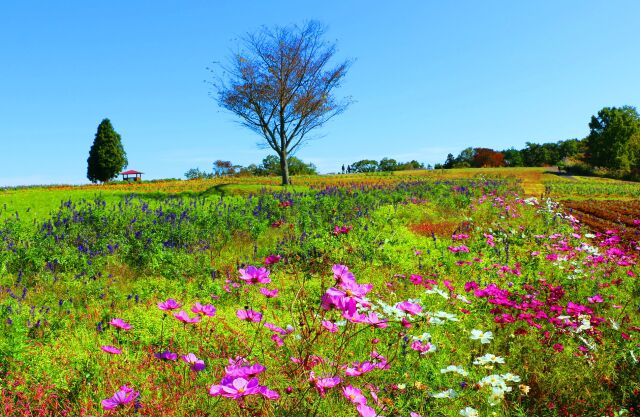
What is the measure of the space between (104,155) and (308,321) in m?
51.0

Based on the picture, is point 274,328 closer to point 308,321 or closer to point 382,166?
point 308,321

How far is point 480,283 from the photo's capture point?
5.83m

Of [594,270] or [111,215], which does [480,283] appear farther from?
[111,215]

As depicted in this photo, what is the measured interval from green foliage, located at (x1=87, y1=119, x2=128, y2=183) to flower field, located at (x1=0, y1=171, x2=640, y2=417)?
144 feet

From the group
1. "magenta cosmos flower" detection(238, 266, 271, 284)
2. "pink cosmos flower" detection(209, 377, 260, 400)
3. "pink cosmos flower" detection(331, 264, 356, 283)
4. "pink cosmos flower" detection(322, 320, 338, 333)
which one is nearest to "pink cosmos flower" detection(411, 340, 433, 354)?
"pink cosmos flower" detection(322, 320, 338, 333)

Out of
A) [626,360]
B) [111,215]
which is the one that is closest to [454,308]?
[626,360]

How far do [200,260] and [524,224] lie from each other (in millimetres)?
7736

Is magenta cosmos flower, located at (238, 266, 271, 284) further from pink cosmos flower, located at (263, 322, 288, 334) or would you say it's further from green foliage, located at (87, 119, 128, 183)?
green foliage, located at (87, 119, 128, 183)

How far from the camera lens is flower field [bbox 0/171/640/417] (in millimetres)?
2504

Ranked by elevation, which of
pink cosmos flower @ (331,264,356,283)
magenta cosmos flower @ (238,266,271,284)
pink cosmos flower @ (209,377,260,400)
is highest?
pink cosmos flower @ (331,264,356,283)

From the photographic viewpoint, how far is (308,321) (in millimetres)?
3959

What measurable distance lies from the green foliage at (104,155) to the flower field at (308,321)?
4382 cm

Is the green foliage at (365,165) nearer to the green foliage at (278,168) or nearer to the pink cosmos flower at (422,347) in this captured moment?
the green foliage at (278,168)

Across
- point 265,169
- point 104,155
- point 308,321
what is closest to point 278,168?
point 265,169
